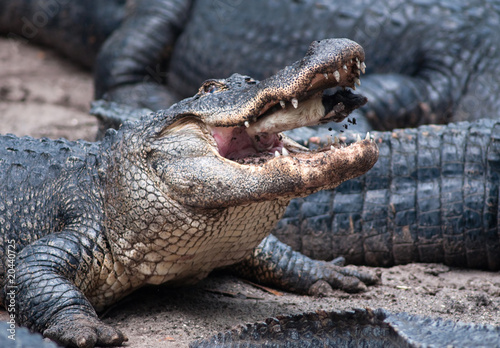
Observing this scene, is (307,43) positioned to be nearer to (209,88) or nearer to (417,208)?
(417,208)

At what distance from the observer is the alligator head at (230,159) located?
2445 millimetres

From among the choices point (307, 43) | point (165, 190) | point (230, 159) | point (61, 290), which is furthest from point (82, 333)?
point (307, 43)

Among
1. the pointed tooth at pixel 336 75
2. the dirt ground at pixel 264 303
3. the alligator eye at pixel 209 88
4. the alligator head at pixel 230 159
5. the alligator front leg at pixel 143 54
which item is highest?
the alligator front leg at pixel 143 54

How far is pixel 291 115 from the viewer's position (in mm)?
2584

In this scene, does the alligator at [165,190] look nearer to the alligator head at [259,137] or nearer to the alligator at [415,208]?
the alligator head at [259,137]

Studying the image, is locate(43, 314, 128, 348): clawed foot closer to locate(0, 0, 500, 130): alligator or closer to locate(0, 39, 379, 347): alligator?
locate(0, 39, 379, 347): alligator

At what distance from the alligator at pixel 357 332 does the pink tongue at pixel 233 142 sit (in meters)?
0.76

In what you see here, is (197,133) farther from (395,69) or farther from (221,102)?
(395,69)

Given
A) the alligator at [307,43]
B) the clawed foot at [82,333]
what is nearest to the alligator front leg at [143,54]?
the alligator at [307,43]

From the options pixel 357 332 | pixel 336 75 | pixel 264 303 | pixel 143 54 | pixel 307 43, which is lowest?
pixel 264 303

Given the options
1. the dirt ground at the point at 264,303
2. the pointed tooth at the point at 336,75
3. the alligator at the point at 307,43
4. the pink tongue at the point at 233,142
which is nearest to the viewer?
the pointed tooth at the point at 336,75

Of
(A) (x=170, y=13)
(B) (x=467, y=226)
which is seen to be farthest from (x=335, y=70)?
(A) (x=170, y=13)

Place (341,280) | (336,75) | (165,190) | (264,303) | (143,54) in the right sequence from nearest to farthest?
1. (336,75)
2. (165,190)
3. (264,303)
4. (341,280)
5. (143,54)

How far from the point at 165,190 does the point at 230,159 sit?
299 mm
